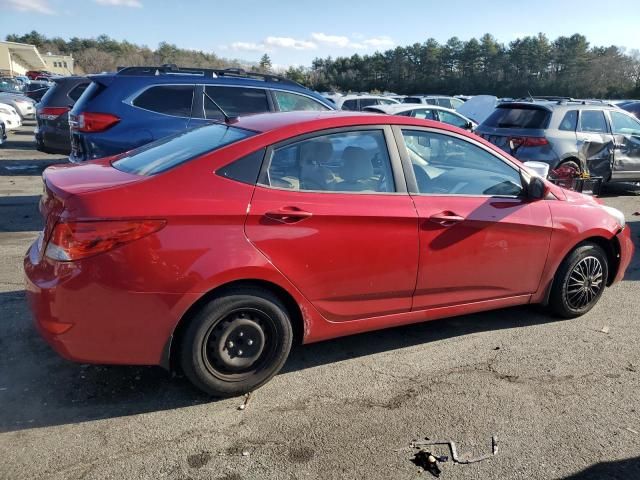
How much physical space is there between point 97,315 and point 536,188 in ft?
10.5

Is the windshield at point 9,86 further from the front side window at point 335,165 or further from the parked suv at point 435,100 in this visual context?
the front side window at point 335,165

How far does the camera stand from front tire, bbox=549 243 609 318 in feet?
14.3

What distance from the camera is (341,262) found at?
Result: 3.34 m

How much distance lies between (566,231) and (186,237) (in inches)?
118

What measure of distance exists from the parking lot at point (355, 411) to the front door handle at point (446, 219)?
968 mm

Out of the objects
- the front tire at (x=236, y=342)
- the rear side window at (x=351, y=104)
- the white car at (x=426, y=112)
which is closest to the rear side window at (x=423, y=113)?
the white car at (x=426, y=112)

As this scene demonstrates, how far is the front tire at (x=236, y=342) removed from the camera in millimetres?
3012

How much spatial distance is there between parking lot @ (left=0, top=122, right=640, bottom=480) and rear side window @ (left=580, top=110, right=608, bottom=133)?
6.37m

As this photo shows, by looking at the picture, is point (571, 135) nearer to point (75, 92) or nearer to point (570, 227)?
point (570, 227)

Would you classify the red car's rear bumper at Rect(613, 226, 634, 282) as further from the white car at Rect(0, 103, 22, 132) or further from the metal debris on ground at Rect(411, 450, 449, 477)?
the white car at Rect(0, 103, 22, 132)

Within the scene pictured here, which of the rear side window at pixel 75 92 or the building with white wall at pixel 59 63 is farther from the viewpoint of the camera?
the building with white wall at pixel 59 63

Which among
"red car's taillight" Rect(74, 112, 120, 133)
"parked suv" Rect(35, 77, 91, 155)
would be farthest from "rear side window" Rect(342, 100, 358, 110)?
"red car's taillight" Rect(74, 112, 120, 133)

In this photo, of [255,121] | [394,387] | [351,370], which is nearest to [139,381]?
[351,370]

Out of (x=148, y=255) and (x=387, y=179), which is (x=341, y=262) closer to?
(x=387, y=179)
